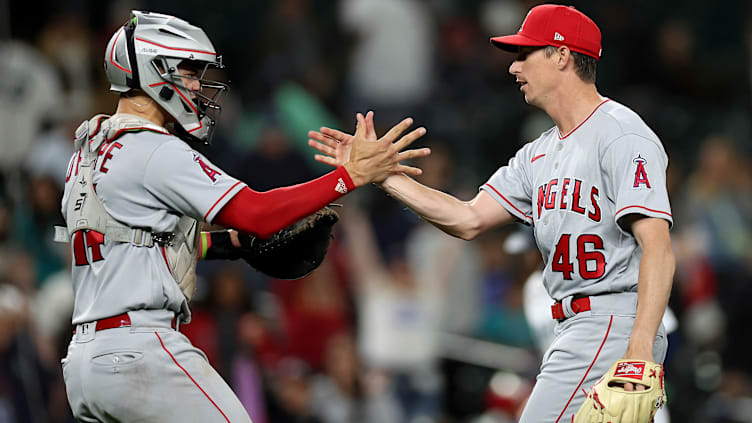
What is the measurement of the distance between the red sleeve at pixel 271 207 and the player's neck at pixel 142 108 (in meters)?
0.53

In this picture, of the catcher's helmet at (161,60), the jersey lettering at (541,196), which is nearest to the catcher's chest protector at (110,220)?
the catcher's helmet at (161,60)

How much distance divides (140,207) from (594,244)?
1792 millimetres

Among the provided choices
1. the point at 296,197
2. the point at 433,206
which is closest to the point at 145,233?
the point at 296,197

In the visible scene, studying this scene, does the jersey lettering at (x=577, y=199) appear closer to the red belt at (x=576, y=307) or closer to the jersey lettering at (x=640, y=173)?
the jersey lettering at (x=640, y=173)

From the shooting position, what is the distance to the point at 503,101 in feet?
39.0

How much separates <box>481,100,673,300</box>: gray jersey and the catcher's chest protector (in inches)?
57.8

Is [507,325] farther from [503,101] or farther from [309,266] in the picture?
[309,266]

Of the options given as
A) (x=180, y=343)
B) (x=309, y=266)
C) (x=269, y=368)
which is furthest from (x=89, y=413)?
(x=269, y=368)

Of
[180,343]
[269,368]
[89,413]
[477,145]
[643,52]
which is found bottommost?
[269,368]

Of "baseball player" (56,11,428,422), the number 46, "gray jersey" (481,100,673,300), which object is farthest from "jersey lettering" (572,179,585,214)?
"baseball player" (56,11,428,422)

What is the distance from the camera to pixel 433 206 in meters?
5.05

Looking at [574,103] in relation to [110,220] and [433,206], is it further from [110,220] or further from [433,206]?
[110,220]

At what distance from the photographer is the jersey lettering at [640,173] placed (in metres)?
4.32

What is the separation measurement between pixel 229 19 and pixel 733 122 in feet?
18.3
